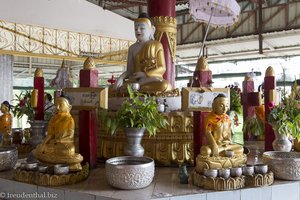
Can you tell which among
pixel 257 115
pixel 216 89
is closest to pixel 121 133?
pixel 216 89

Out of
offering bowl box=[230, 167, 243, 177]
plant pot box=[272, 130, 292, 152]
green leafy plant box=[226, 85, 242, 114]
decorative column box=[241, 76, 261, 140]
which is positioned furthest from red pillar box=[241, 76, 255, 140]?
offering bowl box=[230, 167, 243, 177]

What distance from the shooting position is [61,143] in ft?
11.2

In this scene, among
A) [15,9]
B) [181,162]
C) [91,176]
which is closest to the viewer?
[91,176]

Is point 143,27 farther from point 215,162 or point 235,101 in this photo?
point 235,101

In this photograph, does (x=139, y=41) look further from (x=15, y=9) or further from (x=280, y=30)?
(x=280, y=30)

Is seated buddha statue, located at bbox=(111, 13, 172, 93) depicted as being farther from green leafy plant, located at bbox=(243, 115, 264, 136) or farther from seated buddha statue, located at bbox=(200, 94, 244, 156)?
green leafy plant, located at bbox=(243, 115, 264, 136)

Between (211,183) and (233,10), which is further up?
(233,10)

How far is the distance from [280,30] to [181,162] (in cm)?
714

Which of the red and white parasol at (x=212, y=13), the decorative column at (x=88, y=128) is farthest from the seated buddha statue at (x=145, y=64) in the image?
the decorative column at (x=88, y=128)

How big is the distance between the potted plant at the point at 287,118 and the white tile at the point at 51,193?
8.39 ft

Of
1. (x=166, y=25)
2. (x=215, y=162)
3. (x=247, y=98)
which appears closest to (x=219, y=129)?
(x=215, y=162)

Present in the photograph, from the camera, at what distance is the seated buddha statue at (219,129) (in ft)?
11.1

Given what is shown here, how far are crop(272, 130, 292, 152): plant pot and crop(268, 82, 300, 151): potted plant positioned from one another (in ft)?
0.05

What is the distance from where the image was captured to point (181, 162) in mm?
Result: 4199
